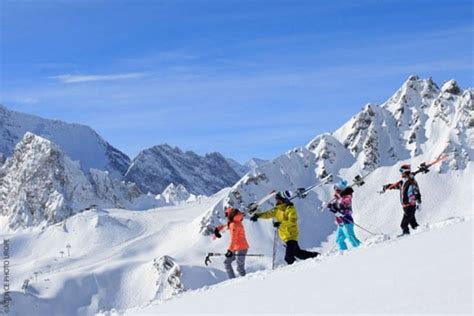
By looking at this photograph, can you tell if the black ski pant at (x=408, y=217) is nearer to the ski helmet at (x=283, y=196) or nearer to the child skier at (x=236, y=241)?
the ski helmet at (x=283, y=196)

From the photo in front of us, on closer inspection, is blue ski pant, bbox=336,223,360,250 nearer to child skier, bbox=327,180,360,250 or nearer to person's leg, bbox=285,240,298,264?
child skier, bbox=327,180,360,250

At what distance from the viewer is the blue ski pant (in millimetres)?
20322

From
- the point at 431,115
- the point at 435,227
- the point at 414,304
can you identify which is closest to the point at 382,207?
the point at 431,115

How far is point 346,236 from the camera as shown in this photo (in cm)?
2064

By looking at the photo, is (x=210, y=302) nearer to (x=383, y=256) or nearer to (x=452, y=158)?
(x=383, y=256)

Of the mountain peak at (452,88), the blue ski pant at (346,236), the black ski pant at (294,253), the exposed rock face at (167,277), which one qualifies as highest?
the mountain peak at (452,88)

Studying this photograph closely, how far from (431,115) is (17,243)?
10383 centimetres

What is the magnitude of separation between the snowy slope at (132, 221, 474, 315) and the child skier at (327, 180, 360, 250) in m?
2.98

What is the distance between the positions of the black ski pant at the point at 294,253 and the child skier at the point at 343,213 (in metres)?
1.80

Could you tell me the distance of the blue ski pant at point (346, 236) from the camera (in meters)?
20.3

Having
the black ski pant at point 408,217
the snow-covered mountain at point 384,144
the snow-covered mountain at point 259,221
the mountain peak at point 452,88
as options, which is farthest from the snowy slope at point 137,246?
the black ski pant at point 408,217

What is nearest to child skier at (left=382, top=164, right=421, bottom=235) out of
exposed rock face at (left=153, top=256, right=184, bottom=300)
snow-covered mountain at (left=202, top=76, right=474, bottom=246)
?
exposed rock face at (left=153, top=256, right=184, bottom=300)

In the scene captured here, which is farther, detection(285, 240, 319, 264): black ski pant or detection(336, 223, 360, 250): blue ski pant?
detection(336, 223, 360, 250): blue ski pant

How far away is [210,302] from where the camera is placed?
13625mm
